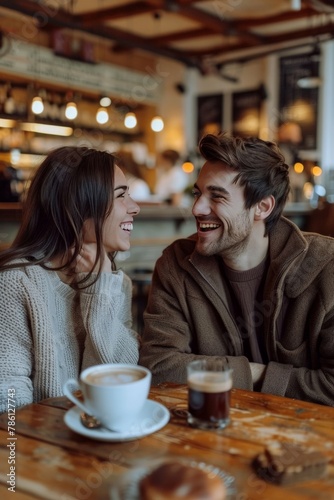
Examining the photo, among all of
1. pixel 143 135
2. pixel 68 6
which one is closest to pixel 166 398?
pixel 68 6

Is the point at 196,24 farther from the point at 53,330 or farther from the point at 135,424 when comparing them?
the point at 135,424

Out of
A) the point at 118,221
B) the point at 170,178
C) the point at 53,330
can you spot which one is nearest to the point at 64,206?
the point at 118,221

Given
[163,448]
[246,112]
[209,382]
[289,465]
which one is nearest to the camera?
[289,465]

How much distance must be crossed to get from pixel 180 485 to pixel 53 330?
2.69 feet

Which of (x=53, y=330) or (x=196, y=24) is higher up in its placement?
(x=196, y=24)

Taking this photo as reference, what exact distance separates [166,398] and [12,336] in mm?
457

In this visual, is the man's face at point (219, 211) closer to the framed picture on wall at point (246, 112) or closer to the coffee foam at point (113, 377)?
the coffee foam at point (113, 377)

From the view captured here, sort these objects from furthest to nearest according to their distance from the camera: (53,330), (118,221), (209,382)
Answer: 1. (118,221)
2. (53,330)
3. (209,382)

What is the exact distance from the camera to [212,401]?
1.09 meters

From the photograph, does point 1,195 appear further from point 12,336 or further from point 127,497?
point 127,497

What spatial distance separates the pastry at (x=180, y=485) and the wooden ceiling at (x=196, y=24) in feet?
18.5

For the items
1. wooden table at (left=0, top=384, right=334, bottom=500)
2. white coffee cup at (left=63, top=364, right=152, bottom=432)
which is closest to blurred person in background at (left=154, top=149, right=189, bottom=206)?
wooden table at (left=0, top=384, right=334, bottom=500)

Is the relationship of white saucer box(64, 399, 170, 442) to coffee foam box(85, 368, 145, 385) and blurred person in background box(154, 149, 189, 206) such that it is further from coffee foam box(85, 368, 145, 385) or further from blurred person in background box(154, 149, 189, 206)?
blurred person in background box(154, 149, 189, 206)

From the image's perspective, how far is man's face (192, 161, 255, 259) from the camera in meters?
1.80
